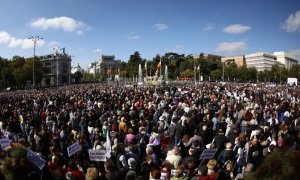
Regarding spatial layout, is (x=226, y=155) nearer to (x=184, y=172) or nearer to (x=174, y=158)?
(x=174, y=158)

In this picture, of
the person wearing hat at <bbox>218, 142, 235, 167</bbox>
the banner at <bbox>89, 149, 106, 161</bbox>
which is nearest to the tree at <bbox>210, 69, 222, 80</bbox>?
the person wearing hat at <bbox>218, 142, 235, 167</bbox>

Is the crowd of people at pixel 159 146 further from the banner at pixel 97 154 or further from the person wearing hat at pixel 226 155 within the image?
the banner at pixel 97 154

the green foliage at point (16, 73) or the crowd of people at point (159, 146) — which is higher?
the green foliage at point (16, 73)

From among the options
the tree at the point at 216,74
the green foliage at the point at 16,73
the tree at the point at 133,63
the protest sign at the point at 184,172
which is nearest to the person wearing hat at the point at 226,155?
the protest sign at the point at 184,172

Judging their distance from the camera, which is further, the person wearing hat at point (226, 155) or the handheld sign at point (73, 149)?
the person wearing hat at point (226, 155)

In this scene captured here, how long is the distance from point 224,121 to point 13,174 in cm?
1036

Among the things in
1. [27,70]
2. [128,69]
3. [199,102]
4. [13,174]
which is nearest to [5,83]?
[27,70]

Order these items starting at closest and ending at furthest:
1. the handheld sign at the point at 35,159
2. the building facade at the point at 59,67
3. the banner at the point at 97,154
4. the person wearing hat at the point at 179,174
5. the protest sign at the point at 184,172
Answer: the handheld sign at the point at 35,159 → the person wearing hat at the point at 179,174 → the protest sign at the point at 184,172 → the banner at the point at 97,154 → the building facade at the point at 59,67

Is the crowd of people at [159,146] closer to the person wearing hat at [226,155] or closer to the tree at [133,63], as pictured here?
the person wearing hat at [226,155]

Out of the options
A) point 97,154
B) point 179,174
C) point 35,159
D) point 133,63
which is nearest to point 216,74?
point 133,63

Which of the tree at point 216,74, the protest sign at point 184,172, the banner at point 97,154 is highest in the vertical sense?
the tree at point 216,74

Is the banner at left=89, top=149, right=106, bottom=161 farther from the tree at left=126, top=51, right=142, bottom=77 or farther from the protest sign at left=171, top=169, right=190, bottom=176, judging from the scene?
the tree at left=126, top=51, right=142, bottom=77

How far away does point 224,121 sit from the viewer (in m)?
15.1

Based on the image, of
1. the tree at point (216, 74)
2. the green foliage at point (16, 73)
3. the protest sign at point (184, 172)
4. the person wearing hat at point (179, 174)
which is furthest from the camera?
the tree at point (216, 74)
